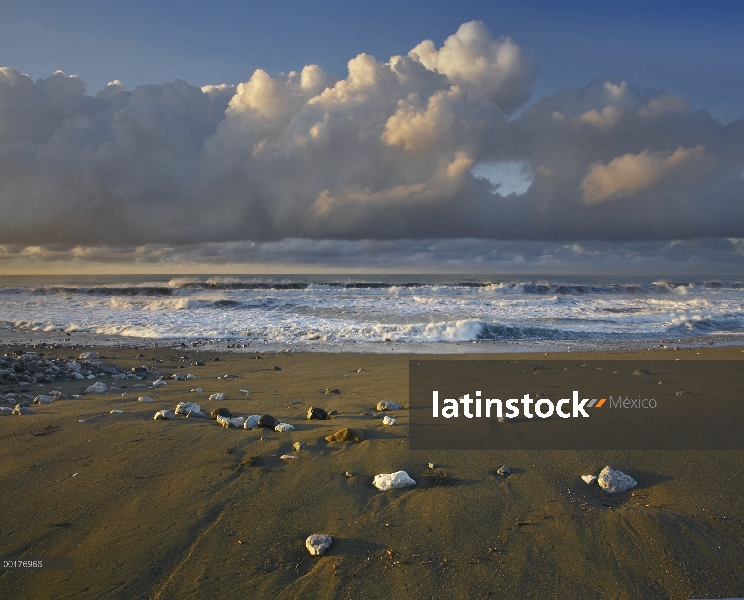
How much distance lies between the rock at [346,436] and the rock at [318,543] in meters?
1.31

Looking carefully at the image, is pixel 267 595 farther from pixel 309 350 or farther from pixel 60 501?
pixel 309 350

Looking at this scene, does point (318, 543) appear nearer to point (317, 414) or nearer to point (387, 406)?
point (317, 414)

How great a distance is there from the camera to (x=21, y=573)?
2.33m

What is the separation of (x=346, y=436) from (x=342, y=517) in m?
1.08

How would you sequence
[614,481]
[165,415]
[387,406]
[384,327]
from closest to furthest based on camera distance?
[614,481] < [165,415] < [387,406] < [384,327]

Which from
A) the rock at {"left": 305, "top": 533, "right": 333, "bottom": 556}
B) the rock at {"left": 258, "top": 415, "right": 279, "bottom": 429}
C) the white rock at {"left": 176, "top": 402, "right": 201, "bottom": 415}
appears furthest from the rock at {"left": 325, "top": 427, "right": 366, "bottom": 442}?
the white rock at {"left": 176, "top": 402, "right": 201, "bottom": 415}

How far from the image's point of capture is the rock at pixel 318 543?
2.41 metres

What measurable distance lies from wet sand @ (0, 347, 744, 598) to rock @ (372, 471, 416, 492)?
5 centimetres

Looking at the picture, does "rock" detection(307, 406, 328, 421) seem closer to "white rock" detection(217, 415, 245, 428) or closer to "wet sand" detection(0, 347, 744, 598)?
"wet sand" detection(0, 347, 744, 598)

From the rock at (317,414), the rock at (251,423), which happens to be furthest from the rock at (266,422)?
the rock at (317,414)

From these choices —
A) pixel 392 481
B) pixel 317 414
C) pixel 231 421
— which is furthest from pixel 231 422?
pixel 392 481

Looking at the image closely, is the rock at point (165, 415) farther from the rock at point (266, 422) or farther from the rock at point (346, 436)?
the rock at point (346, 436)

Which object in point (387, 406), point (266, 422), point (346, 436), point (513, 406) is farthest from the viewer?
point (513, 406)

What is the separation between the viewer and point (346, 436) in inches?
150
